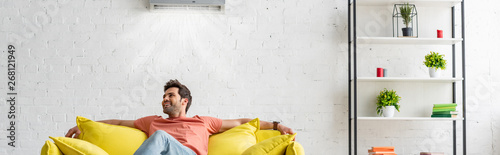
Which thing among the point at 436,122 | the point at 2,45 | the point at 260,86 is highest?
the point at 2,45

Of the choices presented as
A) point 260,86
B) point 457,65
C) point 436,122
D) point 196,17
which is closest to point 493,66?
point 457,65

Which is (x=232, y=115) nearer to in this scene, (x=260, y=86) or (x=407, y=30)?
(x=260, y=86)

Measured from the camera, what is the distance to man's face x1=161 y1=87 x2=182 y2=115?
11.5 ft

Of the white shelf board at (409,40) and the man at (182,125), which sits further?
the white shelf board at (409,40)

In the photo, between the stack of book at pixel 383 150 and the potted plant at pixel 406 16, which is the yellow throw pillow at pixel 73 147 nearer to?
the stack of book at pixel 383 150

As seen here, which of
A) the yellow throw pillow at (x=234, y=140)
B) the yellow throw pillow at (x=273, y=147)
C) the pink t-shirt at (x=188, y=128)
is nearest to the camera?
the yellow throw pillow at (x=273, y=147)

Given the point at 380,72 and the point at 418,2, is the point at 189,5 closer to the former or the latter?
the point at 380,72

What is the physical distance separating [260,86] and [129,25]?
117cm

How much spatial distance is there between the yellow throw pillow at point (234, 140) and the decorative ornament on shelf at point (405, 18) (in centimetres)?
159

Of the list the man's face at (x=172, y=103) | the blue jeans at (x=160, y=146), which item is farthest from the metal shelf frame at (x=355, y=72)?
the blue jeans at (x=160, y=146)

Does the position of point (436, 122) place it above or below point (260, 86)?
below

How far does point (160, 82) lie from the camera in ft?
13.9

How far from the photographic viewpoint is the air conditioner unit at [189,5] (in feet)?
13.5

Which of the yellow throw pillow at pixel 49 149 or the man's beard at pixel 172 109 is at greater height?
the man's beard at pixel 172 109
